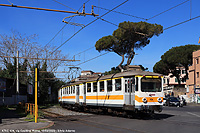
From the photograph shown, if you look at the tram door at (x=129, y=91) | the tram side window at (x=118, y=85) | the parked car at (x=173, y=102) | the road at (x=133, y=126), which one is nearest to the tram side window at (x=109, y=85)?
the tram side window at (x=118, y=85)

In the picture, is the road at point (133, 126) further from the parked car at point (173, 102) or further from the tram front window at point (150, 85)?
the parked car at point (173, 102)

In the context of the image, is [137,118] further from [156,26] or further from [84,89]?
[156,26]

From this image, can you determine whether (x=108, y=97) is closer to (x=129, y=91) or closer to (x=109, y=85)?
(x=109, y=85)

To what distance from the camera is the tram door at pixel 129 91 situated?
1605 cm

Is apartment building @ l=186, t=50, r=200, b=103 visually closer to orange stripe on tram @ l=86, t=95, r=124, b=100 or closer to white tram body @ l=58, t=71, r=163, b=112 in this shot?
orange stripe on tram @ l=86, t=95, r=124, b=100

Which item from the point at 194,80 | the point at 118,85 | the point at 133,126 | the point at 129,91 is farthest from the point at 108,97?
the point at 194,80

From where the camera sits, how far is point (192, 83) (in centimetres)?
5131

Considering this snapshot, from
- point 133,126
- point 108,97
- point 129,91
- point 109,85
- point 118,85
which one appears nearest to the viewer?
point 133,126

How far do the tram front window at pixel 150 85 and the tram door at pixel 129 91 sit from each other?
0.63 m

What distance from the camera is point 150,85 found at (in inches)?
640

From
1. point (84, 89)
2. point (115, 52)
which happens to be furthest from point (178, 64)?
point (84, 89)

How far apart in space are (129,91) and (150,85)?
1382 millimetres

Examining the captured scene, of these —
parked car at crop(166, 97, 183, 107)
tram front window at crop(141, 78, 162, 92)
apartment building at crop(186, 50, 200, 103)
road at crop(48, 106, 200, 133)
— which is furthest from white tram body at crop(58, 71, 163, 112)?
apartment building at crop(186, 50, 200, 103)

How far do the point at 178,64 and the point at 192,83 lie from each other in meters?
7.50
